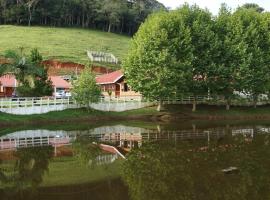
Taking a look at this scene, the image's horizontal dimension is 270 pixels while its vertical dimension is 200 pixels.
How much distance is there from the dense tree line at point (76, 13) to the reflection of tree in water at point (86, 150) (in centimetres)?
10019

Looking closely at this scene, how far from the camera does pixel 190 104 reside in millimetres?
64750

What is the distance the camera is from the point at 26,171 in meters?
24.3

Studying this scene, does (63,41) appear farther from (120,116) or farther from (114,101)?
(120,116)

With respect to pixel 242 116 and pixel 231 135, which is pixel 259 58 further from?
pixel 231 135

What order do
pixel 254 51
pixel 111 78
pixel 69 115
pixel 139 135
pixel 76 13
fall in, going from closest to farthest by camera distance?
pixel 139 135 → pixel 69 115 → pixel 254 51 → pixel 111 78 → pixel 76 13

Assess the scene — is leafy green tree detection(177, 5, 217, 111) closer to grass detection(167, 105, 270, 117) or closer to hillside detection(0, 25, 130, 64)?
grass detection(167, 105, 270, 117)

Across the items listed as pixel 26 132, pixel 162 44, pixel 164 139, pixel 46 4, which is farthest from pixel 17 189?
pixel 46 4

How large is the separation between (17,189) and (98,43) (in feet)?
336

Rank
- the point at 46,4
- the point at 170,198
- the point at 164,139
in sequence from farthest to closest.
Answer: the point at 46,4, the point at 164,139, the point at 170,198

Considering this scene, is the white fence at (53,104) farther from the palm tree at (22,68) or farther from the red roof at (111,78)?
the red roof at (111,78)

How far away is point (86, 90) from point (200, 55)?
53.8ft

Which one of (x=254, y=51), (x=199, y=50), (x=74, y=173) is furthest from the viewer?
(x=254, y=51)

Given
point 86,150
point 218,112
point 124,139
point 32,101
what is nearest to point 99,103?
point 32,101

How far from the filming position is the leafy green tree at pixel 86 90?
179ft
